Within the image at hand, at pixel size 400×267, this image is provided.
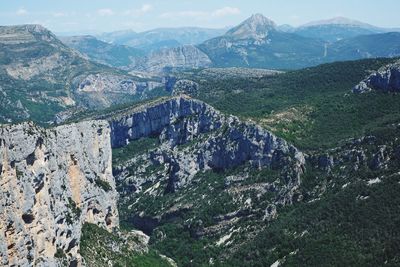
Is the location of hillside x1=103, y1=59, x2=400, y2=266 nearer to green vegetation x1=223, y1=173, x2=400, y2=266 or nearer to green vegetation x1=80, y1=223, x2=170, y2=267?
green vegetation x1=223, y1=173, x2=400, y2=266

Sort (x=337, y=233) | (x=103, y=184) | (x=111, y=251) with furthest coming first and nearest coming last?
1. (x=103, y=184)
2. (x=111, y=251)
3. (x=337, y=233)

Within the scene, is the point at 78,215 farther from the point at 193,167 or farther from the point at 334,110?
the point at 334,110

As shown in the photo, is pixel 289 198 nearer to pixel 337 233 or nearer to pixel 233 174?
pixel 233 174

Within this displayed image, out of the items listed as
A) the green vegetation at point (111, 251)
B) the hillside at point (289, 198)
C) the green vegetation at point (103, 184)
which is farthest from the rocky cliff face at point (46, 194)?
the hillside at point (289, 198)

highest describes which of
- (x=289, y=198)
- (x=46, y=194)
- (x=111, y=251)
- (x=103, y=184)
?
(x=46, y=194)

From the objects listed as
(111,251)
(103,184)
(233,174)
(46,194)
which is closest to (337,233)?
(111,251)

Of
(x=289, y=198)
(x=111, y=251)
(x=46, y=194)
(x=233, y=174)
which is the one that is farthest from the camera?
(x=233, y=174)

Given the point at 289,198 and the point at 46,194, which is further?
the point at 289,198

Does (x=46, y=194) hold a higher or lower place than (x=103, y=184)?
higher

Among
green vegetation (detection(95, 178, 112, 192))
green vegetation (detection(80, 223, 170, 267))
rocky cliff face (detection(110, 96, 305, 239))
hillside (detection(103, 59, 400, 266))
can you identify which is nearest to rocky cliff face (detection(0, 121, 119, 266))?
green vegetation (detection(95, 178, 112, 192))
